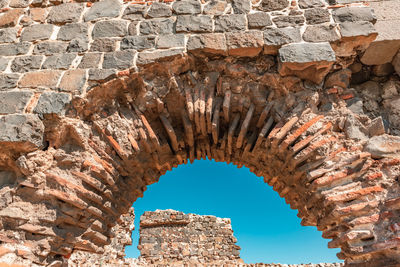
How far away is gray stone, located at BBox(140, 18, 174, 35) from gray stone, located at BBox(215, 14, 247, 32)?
0.48 metres

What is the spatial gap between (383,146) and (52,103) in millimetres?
2869

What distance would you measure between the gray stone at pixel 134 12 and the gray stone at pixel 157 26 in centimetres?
13

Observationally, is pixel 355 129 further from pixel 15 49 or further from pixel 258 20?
pixel 15 49

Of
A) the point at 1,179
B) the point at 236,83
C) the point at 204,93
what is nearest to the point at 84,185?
the point at 1,179

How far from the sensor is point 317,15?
113 inches

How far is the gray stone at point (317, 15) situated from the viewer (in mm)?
2848

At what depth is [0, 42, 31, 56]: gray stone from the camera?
3.04m

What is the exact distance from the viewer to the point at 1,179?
8.31ft

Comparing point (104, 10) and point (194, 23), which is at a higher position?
point (104, 10)

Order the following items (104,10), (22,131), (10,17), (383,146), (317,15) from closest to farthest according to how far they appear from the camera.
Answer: (383,146) < (22,131) < (317,15) < (104,10) < (10,17)

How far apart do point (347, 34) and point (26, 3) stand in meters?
3.55

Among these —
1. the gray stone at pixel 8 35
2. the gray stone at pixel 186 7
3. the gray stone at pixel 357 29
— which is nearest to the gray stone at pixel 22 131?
the gray stone at pixel 8 35

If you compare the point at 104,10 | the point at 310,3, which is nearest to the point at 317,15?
the point at 310,3

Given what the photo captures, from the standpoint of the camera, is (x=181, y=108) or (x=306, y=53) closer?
(x=306, y=53)
